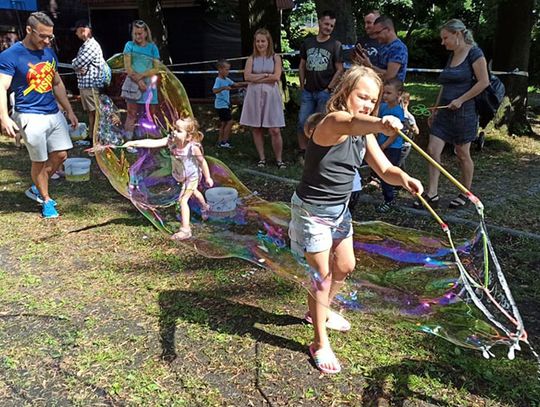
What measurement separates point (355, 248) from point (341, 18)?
6.32 m

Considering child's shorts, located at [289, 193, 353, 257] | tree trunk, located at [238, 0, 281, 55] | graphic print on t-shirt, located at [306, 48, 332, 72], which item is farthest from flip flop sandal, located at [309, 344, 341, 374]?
tree trunk, located at [238, 0, 281, 55]

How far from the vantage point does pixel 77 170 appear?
6688 millimetres

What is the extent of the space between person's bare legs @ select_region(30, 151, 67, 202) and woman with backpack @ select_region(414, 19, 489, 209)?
3646 millimetres

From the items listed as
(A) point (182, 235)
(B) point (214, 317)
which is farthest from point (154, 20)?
(B) point (214, 317)

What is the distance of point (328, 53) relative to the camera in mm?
6656

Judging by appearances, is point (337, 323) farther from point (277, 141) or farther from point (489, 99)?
point (277, 141)

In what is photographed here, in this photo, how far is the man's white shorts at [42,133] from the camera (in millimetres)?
5102

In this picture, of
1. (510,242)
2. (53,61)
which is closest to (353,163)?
(510,242)

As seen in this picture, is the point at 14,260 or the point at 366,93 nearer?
the point at 366,93

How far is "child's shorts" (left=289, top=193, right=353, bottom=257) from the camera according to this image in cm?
287

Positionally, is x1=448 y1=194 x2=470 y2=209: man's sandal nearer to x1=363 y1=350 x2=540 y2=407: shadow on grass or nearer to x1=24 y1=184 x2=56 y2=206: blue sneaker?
x1=363 y1=350 x2=540 y2=407: shadow on grass

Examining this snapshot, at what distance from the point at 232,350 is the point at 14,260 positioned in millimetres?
2271

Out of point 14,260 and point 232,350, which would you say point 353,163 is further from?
point 14,260

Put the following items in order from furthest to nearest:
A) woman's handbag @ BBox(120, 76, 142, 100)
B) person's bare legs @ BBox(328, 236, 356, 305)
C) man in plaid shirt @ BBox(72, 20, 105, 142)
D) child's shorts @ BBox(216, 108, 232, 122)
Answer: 1. child's shorts @ BBox(216, 108, 232, 122)
2. man in plaid shirt @ BBox(72, 20, 105, 142)
3. woman's handbag @ BBox(120, 76, 142, 100)
4. person's bare legs @ BBox(328, 236, 356, 305)
